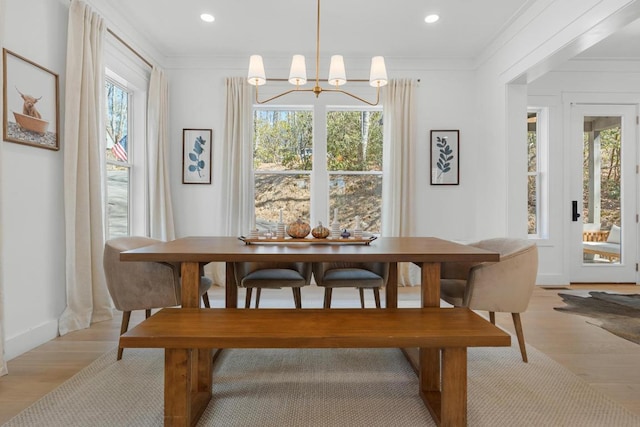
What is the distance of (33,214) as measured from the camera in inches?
98.0

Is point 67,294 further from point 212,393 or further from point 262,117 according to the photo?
point 262,117

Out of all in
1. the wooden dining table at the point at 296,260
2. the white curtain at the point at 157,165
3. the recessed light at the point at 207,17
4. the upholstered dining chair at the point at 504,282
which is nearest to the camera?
the wooden dining table at the point at 296,260

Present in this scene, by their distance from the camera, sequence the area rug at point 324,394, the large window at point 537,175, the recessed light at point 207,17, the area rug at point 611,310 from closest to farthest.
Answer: the area rug at point 324,394
the area rug at point 611,310
the recessed light at point 207,17
the large window at point 537,175

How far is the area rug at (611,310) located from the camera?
2.90 metres

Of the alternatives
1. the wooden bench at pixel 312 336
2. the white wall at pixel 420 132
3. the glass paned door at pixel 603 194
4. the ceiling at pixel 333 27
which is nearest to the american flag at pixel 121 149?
the white wall at pixel 420 132

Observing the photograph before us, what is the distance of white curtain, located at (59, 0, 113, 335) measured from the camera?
2719mm

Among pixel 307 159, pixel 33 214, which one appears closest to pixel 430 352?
pixel 33 214

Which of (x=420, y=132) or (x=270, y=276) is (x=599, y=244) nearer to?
(x=420, y=132)

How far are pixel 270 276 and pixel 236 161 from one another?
2013 mm

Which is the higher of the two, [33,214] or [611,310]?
[33,214]

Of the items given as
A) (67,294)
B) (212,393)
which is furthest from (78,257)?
(212,393)

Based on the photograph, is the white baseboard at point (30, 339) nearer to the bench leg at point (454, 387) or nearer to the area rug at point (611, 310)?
the bench leg at point (454, 387)

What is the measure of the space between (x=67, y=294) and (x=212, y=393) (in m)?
1.66

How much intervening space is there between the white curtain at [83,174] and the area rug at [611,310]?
4234 mm
